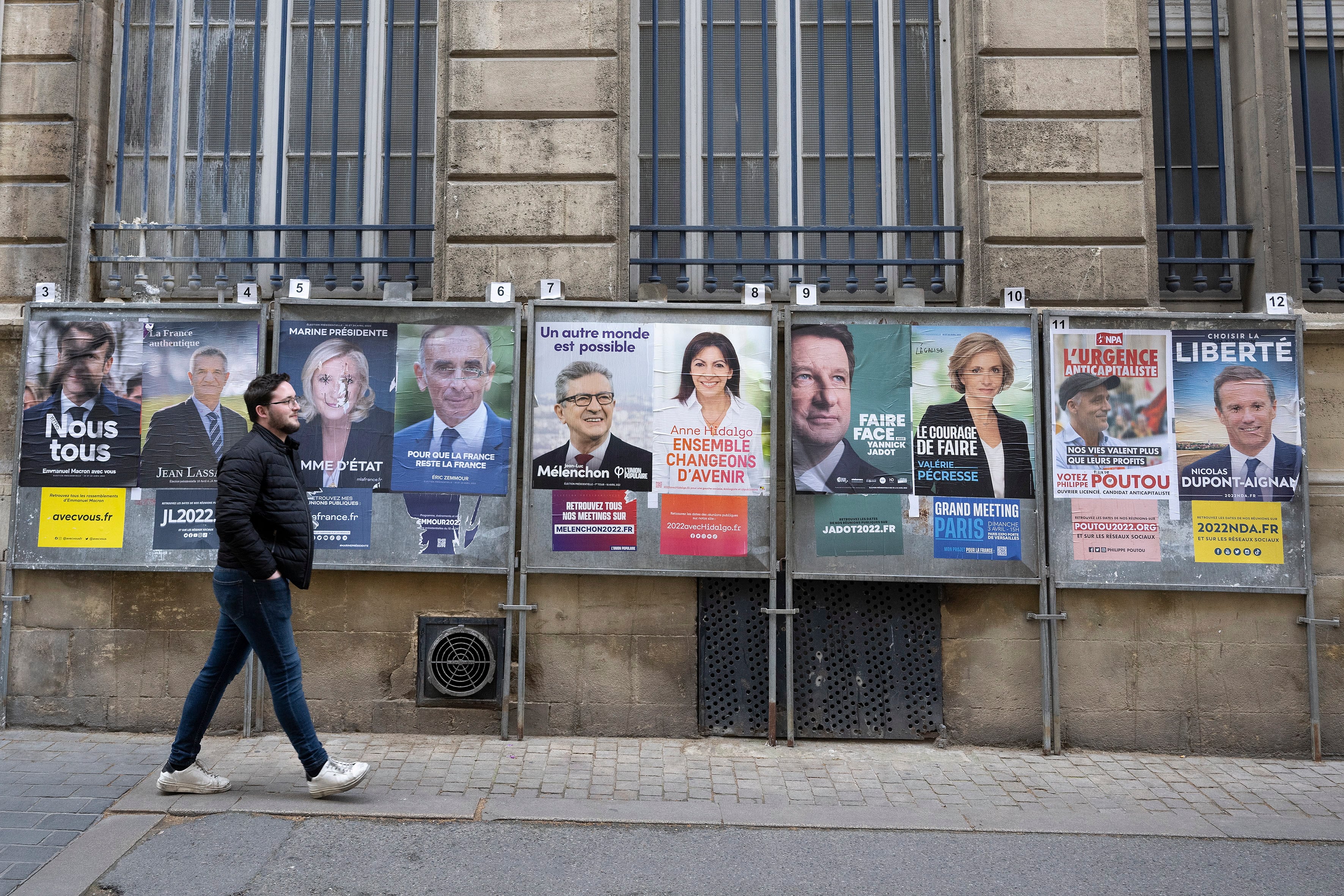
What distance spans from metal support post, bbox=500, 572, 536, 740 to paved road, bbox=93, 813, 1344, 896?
1.36m

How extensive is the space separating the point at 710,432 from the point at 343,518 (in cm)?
238

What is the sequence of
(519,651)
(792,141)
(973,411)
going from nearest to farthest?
(519,651), (973,411), (792,141)

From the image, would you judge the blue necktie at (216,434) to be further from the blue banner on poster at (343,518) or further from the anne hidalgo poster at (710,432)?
the anne hidalgo poster at (710,432)

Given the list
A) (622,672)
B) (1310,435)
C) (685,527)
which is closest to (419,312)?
(685,527)

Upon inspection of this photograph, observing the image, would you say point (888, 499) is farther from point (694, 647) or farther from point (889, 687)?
point (694, 647)

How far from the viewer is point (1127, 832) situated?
4.45 metres

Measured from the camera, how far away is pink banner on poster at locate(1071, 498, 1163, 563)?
19.1ft

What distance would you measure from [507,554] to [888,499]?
243cm

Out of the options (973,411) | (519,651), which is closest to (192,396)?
(519,651)

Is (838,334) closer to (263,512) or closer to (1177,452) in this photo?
(1177,452)

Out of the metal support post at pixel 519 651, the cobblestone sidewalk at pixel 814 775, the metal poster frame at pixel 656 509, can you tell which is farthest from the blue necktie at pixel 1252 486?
the metal support post at pixel 519 651

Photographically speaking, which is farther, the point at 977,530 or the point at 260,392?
the point at 977,530

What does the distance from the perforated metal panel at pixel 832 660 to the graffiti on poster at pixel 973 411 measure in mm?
756

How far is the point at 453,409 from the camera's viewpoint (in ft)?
19.4
